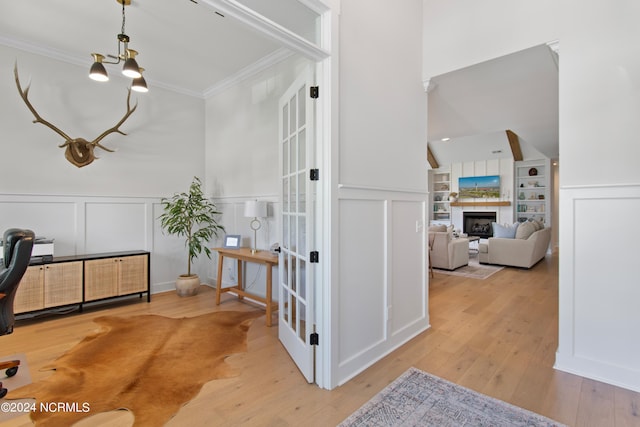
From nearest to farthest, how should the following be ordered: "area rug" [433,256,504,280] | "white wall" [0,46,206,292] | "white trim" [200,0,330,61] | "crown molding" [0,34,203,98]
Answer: "white trim" [200,0,330,61] < "crown molding" [0,34,203,98] < "white wall" [0,46,206,292] < "area rug" [433,256,504,280]

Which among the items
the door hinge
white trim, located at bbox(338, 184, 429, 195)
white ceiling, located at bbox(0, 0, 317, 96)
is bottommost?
the door hinge

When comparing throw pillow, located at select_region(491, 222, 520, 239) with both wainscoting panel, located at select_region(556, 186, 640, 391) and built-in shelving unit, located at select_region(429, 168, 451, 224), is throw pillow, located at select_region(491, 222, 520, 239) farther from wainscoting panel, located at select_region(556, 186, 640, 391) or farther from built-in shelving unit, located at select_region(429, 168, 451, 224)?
built-in shelving unit, located at select_region(429, 168, 451, 224)

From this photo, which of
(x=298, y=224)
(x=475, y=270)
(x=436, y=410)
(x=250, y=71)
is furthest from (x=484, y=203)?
(x=436, y=410)

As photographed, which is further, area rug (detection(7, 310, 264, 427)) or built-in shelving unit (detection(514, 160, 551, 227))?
built-in shelving unit (detection(514, 160, 551, 227))

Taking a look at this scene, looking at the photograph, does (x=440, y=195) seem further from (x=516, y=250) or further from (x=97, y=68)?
(x=97, y=68)

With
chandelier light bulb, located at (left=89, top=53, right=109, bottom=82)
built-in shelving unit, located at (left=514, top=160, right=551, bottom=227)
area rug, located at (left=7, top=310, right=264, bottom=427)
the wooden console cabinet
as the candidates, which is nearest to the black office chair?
area rug, located at (left=7, top=310, right=264, bottom=427)

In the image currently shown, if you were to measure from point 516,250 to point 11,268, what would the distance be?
7.16m

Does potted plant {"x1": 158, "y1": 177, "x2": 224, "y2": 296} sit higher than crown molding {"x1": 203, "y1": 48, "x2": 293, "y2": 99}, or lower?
lower

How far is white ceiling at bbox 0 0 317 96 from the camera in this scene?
2814mm

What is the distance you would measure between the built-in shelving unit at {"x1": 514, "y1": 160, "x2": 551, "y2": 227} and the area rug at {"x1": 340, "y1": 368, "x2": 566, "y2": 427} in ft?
29.6

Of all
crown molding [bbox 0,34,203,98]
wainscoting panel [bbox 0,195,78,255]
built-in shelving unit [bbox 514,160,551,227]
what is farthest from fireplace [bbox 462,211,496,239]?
wainscoting panel [bbox 0,195,78,255]

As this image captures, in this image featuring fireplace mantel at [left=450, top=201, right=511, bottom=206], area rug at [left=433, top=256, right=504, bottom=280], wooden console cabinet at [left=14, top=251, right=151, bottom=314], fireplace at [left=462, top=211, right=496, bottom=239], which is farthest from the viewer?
fireplace at [left=462, top=211, right=496, bottom=239]

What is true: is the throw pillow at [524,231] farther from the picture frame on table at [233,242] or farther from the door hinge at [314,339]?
the door hinge at [314,339]

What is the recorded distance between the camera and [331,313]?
204 cm
